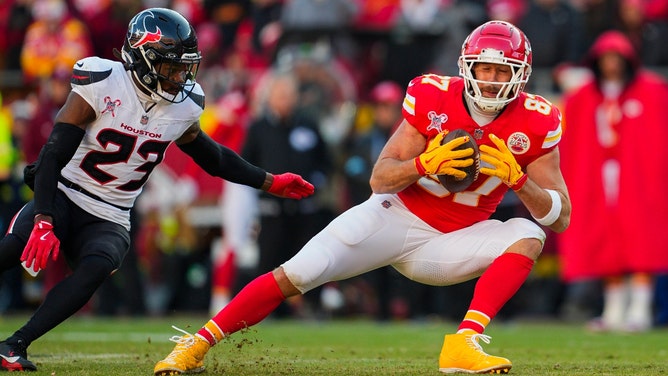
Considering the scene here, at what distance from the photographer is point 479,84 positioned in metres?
5.46

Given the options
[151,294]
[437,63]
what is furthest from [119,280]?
[437,63]

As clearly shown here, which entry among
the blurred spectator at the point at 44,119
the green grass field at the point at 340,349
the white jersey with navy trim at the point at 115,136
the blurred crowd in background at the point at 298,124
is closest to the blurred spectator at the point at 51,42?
the blurred crowd in background at the point at 298,124

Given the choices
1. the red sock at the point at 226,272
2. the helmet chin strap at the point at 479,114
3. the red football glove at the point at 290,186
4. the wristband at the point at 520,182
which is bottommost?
the red sock at the point at 226,272

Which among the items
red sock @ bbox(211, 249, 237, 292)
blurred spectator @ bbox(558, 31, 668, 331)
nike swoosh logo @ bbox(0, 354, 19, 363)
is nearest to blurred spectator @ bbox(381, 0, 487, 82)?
blurred spectator @ bbox(558, 31, 668, 331)

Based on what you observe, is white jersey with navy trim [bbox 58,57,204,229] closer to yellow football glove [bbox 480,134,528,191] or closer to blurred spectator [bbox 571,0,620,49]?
yellow football glove [bbox 480,134,528,191]

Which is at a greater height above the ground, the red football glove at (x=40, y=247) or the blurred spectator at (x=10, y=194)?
the red football glove at (x=40, y=247)

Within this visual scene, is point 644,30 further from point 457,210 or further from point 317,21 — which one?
point 457,210

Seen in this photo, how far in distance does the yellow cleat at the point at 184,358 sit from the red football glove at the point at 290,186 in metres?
1.00

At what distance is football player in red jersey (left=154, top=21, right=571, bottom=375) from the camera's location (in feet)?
17.2

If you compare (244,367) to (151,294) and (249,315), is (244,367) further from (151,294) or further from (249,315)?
(151,294)

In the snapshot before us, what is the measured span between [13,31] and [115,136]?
858cm

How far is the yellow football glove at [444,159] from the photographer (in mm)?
5164

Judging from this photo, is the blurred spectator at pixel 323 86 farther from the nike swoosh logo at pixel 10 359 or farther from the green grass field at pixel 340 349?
the nike swoosh logo at pixel 10 359

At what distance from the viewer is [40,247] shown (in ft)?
16.8
